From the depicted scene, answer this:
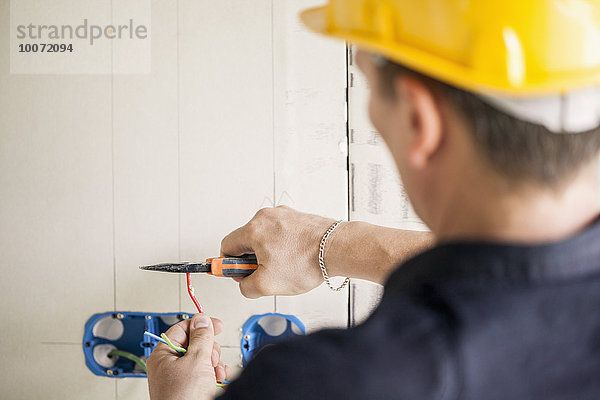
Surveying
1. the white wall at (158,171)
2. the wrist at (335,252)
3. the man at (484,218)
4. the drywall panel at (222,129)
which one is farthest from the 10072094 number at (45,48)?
the man at (484,218)

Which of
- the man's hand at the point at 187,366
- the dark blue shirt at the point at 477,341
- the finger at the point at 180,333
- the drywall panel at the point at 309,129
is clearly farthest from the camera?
the drywall panel at the point at 309,129

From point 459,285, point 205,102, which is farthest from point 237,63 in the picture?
point 459,285

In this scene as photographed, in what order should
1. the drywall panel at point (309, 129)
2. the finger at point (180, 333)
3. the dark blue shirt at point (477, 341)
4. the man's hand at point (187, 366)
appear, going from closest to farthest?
the dark blue shirt at point (477, 341), the man's hand at point (187, 366), the finger at point (180, 333), the drywall panel at point (309, 129)

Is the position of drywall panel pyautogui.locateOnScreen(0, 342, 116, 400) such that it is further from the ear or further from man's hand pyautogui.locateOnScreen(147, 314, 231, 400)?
the ear

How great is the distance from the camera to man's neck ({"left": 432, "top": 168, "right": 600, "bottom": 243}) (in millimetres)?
522

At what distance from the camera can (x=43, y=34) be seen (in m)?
1.25

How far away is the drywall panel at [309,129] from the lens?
1.21 m

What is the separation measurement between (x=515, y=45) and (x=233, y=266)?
669mm

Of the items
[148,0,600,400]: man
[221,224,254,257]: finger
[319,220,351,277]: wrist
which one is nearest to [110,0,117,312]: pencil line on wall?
[221,224,254,257]: finger

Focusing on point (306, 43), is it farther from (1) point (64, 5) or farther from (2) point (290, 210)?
(1) point (64, 5)

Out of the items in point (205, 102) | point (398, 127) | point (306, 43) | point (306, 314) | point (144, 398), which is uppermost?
point (306, 43)

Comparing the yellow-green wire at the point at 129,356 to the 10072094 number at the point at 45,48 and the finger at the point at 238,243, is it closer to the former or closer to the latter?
the finger at the point at 238,243

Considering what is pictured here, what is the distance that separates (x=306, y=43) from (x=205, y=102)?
0.22 m

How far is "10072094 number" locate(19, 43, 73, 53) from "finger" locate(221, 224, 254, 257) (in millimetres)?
490
